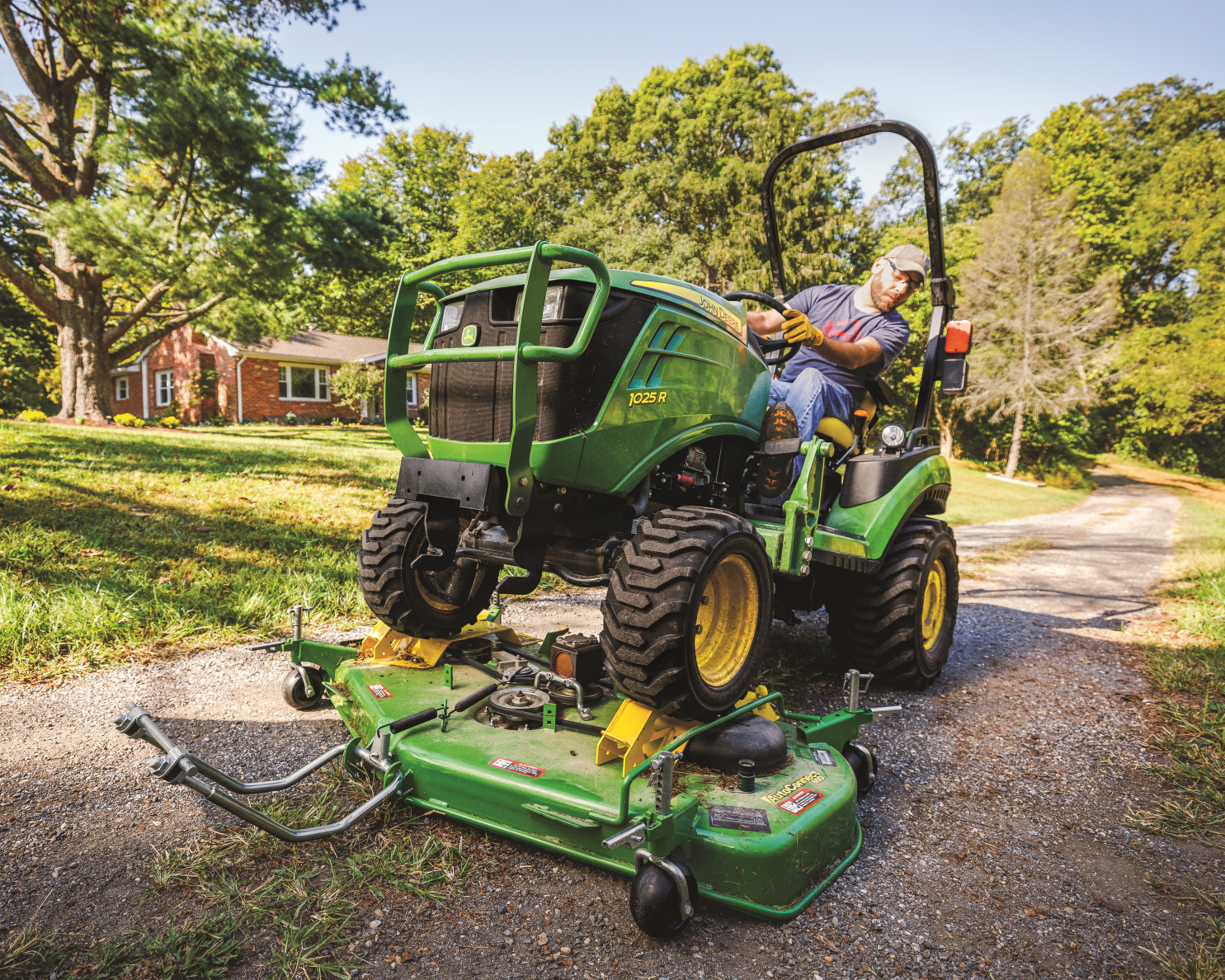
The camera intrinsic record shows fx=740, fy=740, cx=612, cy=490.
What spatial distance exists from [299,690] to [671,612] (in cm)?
199

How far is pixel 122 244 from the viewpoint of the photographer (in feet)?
43.9

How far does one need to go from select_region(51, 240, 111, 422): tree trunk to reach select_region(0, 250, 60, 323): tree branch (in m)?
0.16

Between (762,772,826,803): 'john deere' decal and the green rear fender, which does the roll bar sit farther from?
(762,772,826,803): 'john deere' decal

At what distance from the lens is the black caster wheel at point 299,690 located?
338cm

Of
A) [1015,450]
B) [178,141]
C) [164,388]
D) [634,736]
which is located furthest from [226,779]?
[164,388]

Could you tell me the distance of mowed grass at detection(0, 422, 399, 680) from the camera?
397 centimetres

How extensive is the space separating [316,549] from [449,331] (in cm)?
353

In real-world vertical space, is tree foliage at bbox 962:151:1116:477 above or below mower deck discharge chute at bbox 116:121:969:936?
above

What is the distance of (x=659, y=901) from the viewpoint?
6.40ft

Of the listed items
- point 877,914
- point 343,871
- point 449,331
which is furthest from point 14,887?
point 877,914

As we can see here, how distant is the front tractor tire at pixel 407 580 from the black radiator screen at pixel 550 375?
604mm

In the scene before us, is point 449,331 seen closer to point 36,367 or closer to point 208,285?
point 208,285

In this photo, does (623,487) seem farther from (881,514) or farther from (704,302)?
(881,514)

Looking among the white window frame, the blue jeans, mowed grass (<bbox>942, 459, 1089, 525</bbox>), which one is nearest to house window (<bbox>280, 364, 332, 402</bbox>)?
the white window frame
